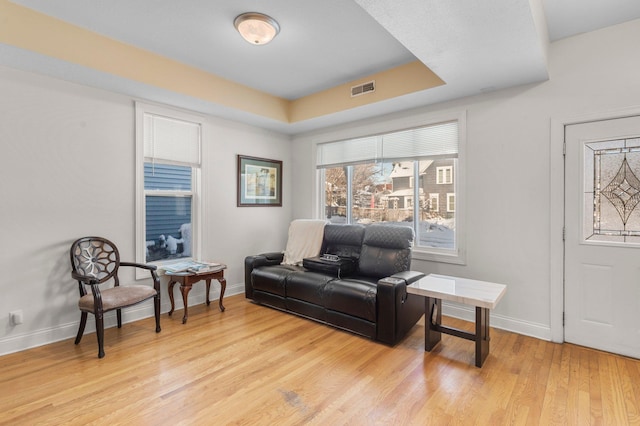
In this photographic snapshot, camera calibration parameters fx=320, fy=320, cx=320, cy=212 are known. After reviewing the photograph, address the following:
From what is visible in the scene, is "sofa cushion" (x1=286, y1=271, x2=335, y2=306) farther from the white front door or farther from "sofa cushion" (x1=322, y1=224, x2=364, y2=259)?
the white front door

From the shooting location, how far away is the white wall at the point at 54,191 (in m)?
2.71

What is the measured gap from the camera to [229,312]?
371cm

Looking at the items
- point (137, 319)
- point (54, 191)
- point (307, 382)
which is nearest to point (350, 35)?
point (307, 382)

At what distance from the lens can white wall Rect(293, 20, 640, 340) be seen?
2680 millimetres

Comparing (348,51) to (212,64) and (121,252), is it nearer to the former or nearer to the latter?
(212,64)

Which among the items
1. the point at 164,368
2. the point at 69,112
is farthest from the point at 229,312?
the point at 69,112

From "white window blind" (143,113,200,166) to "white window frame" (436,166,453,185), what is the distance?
9.62 feet

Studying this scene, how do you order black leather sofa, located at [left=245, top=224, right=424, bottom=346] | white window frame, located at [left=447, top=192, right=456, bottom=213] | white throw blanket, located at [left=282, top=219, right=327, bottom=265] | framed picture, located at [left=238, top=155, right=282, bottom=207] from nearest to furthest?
1. black leather sofa, located at [left=245, top=224, right=424, bottom=346]
2. white window frame, located at [left=447, top=192, right=456, bottom=213]
3. white throw blanket, located at [left=282, top=219, right=327, bottom=265]
4. framed picture, located at [left=238, top=155, right=282, bottom=207]

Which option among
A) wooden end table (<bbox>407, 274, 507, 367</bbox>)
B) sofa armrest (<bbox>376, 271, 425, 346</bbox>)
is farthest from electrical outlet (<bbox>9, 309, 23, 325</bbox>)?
wooden end table (<bbox>407, 274, 507, 367</bbox>)

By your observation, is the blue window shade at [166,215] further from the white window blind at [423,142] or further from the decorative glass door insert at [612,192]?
the decorative glass door insert at [612,192]

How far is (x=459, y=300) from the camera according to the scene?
2.47 metres

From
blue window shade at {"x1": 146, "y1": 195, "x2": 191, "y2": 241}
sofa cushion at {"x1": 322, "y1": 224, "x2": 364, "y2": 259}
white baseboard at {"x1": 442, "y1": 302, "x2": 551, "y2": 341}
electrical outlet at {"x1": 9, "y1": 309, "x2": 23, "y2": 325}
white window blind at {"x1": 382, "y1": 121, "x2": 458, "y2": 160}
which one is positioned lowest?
white baseboard at {"x1": 442, "y1": 302, "x2": 551, "y2": 341}

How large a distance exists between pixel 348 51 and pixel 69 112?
2.69 m

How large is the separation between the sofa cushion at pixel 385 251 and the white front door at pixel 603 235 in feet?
4.68
